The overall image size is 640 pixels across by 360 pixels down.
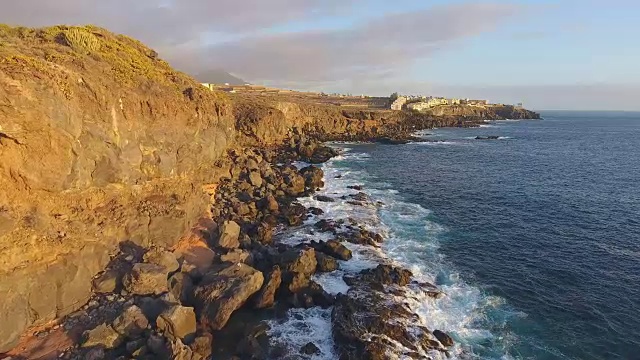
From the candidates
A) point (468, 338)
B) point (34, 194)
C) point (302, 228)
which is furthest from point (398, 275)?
point (34, 194)

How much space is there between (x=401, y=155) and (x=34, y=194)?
2825 inches

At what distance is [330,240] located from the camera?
118ft

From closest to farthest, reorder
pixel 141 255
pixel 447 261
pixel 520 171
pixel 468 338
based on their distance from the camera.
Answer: pixel 468 338 → pixel 141 255 → pixel 447 261 → pixel 520 171

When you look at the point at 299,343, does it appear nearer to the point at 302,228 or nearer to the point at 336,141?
the point at 302,228

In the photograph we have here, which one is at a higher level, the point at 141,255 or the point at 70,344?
the point at 141,255

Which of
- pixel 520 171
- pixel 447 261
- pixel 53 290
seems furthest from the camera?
pixel 520 171

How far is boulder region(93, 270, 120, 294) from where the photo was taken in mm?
25703

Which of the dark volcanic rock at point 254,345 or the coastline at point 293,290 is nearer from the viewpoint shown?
the dark volcanic rock at point 254,345

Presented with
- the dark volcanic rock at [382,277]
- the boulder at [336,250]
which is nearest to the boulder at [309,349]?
the dark volcanic rock at [382,277]

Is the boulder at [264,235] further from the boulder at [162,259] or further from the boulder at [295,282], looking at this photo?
the boulder at [162,259]

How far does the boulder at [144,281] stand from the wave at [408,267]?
781 cm

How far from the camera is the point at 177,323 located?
23.1 meters

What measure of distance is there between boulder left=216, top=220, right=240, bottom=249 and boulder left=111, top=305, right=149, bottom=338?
10.9 metres

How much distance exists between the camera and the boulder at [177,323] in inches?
894
